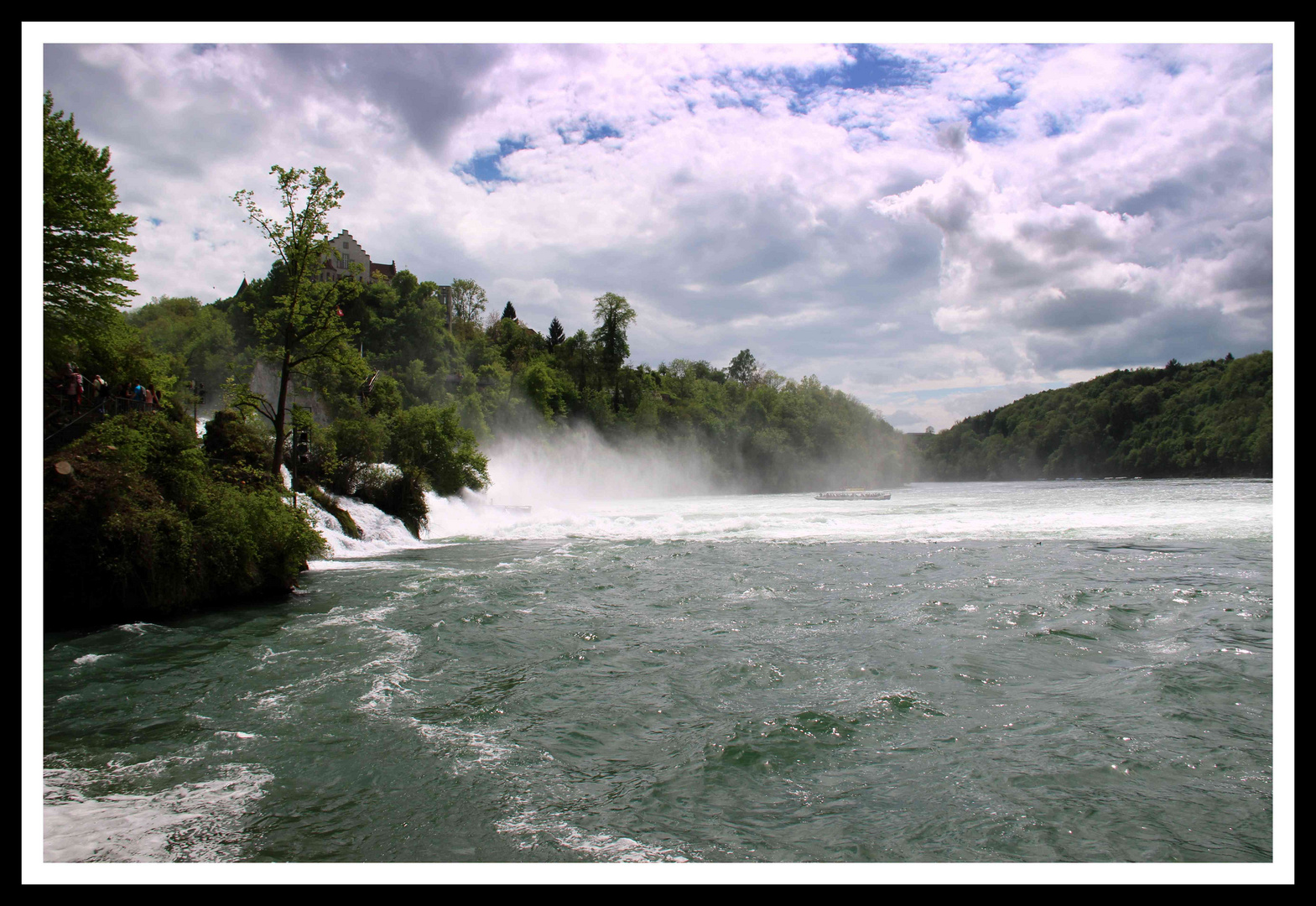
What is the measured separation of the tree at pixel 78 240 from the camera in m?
16.4

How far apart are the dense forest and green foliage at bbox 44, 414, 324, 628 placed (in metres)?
55.8

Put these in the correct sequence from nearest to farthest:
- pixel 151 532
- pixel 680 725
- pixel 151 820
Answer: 1. pixel 151 820
2. pixel 680 725
3. pixel 151 532

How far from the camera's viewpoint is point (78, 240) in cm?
1733

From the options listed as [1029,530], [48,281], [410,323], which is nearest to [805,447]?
[410,323]

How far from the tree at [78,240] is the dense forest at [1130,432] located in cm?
5963

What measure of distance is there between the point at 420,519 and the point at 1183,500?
136 feet

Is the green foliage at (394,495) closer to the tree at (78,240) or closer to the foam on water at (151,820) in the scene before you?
the tree at (78,240)

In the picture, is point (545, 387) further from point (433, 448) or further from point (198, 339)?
point (433, 448)

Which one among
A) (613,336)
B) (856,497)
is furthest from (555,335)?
(856,497)

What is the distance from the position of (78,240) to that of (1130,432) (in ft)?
385

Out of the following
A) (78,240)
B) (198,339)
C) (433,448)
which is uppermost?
(198,339)

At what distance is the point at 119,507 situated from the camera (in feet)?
37.2

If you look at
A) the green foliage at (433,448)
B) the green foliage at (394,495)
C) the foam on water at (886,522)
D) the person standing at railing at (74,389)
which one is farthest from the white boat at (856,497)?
the person standing at railing at (74,389)

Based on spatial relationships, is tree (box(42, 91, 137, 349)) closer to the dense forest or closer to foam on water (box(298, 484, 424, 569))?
foam on water (box(298, 484, 424, 569))
